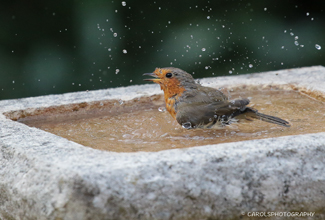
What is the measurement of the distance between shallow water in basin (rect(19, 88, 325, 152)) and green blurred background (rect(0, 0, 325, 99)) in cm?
150

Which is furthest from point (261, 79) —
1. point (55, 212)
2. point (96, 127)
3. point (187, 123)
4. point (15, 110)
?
point (55, 212)

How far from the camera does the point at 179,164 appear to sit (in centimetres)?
204

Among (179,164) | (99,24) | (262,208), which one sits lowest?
(262,208)

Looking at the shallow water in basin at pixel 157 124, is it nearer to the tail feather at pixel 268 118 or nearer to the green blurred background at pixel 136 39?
the tail feather at pixel 268 118

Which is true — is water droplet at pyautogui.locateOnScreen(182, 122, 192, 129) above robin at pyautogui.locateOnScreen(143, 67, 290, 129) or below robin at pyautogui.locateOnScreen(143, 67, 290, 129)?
below

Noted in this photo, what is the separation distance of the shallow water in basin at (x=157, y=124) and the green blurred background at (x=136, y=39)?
1504mm

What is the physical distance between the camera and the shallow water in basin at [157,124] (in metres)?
2.78

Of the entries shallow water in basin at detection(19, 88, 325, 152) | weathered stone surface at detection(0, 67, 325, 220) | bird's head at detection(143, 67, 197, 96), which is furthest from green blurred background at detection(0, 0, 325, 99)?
weathered stone surface at detection(0, 67, 325, 220)

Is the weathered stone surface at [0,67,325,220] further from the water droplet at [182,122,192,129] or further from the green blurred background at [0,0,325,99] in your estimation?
the green blurred background at [0,0,325,99]

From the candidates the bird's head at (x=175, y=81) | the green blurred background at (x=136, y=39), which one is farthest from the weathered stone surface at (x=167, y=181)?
the green blurred background at (x=136, y=39)

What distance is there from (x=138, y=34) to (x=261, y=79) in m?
1.90

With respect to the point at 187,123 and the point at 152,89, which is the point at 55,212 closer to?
the point at 187,123

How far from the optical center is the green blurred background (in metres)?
5.41

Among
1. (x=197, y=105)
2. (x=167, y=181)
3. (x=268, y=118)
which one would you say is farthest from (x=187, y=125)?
→ (x=167, y=181)
